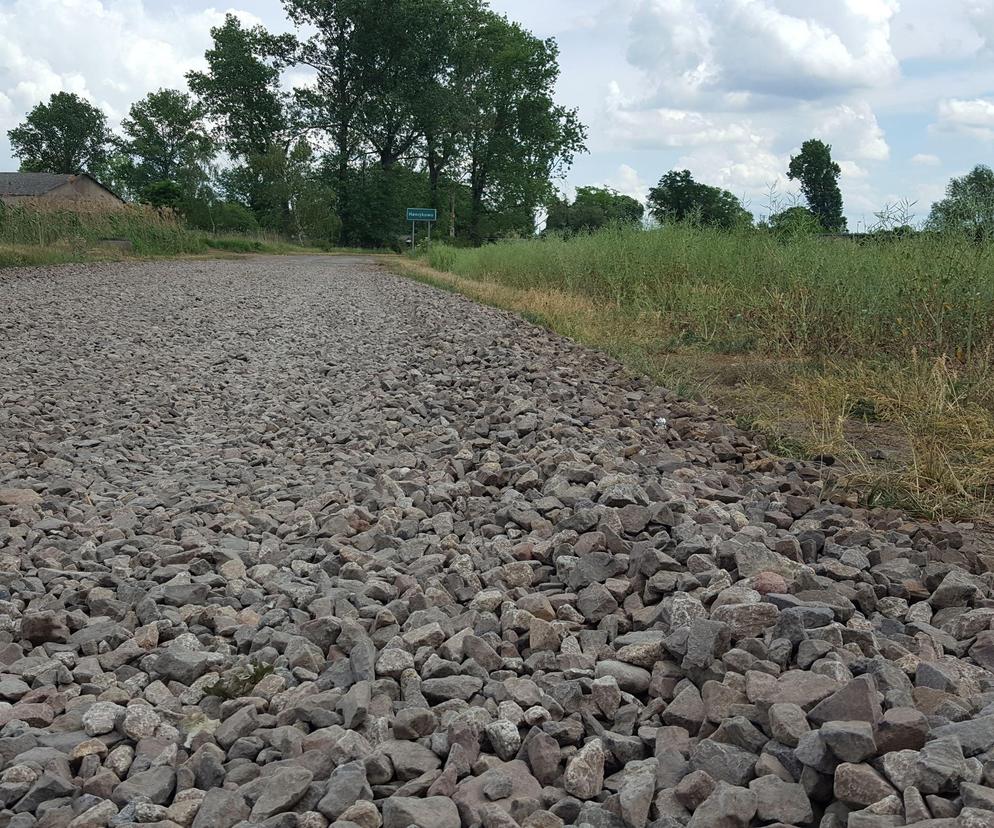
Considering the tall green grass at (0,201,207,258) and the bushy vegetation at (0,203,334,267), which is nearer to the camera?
the bushy vegetation at (0,203,334,267)

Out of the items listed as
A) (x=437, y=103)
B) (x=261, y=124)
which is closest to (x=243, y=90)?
(x=261, y=124)

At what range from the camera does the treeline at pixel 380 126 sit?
44000mm

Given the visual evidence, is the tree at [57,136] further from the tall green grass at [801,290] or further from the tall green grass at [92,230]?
the tall green grass at [801,290]

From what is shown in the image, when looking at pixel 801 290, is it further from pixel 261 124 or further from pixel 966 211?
pixel 261 124

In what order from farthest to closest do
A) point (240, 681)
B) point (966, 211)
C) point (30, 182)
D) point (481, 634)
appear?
point (30, 182), point (966, 211), point (481, 634), point (240, 681)

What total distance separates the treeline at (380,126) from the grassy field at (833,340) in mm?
33575

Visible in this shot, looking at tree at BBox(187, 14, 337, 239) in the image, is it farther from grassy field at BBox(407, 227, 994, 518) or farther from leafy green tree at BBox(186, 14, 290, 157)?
grassy field at BBox(407, 227, 994, 518)

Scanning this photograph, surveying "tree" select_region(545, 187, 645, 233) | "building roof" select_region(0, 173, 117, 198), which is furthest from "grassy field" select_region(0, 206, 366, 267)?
"building roof" select_region(0, 173, 117, 198)

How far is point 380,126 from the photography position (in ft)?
153

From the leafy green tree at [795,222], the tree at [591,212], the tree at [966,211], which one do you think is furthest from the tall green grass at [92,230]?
the tree at [966,211]

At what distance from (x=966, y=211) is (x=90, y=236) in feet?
68.6

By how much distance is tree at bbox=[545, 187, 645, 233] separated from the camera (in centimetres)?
1432

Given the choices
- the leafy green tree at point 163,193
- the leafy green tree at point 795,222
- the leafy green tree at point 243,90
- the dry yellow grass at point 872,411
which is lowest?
the dry yellow grass at point 872,411

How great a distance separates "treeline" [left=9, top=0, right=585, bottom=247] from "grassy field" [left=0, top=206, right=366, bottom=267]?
44.5 ft
